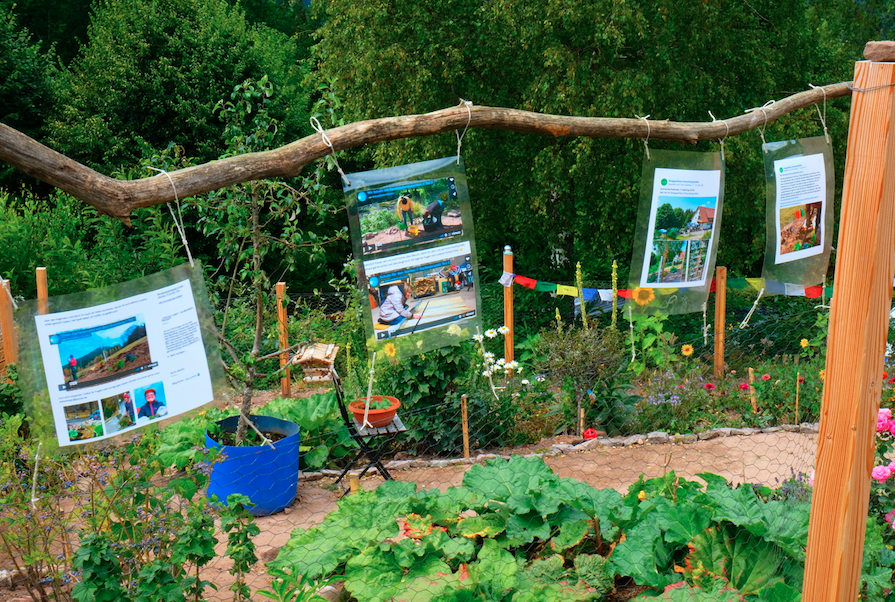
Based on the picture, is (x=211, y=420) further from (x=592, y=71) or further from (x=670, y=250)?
(x=592, y=71)

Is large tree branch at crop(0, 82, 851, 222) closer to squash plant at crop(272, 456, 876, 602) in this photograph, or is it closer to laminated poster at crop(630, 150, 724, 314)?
laminated poster at crop(630, 150, 724, 314)

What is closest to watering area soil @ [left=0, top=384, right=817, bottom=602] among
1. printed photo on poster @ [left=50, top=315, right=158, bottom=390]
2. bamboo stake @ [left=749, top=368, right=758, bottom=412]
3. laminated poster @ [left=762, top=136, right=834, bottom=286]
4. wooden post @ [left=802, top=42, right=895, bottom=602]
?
bamboo stake @ [left=749, top=368, right=758, bottom=412]

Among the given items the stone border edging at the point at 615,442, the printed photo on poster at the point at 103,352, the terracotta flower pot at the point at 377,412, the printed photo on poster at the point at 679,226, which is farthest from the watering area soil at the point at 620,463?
the printed photo on poster at the point at 103,352

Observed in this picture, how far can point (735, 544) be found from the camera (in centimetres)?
286

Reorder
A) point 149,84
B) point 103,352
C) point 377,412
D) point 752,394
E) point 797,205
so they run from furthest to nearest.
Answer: point 149,84 → point 752,394 → point 377,412 → point 797,205 → point 103,352

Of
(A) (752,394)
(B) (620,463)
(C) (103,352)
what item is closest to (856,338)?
(C) (103,352)

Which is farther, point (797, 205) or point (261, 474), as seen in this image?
point (261, 474)

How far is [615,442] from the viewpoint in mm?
5762

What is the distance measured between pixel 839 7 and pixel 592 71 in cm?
595

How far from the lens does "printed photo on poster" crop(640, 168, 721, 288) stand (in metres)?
3.44

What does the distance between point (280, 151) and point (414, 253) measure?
596 millimetres

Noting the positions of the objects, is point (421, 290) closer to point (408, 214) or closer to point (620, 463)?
point (408, 214)

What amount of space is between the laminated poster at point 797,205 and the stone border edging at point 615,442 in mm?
2217

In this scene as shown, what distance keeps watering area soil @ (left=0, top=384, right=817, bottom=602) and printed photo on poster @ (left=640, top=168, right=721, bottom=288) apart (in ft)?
5.02
